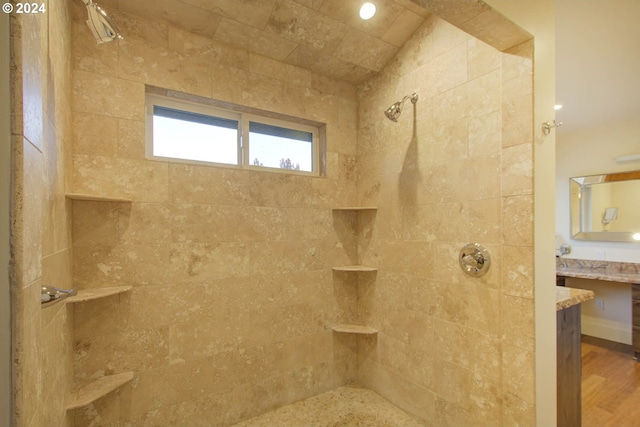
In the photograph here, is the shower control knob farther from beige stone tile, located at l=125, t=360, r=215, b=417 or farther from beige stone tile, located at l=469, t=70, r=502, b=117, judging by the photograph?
beige stone tile, located at l=125, t=360, r=215, b=417

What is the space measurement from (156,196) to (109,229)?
31 cm

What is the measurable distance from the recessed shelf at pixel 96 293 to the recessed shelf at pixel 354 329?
1.58 m

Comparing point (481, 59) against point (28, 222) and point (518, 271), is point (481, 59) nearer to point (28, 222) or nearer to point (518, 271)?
point (518, 271)

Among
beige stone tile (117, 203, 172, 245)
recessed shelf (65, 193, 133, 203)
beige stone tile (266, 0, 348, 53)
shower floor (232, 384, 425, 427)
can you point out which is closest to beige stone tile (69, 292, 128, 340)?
beige stone tile (117, 203, 172, 245)

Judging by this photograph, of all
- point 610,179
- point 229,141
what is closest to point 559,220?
point 610,179

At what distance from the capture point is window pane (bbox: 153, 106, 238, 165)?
190 cm

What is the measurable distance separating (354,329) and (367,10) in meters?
2.39

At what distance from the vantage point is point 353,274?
8.32 feet

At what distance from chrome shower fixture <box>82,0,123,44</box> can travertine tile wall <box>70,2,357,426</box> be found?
0.60 metres

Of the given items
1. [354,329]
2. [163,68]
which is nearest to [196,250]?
[163,68]

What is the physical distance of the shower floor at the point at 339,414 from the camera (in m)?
1.99

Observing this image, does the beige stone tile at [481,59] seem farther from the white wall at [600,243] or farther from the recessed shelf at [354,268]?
the white wall at [600,243]

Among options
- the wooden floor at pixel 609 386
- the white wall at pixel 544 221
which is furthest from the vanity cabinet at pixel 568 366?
the wooden floor at pixel 609 386

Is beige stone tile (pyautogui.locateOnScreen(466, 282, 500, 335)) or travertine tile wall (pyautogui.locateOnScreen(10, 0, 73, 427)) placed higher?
travertine tile wall (pyautogui.locateOnScreen(10, 0, 73, 427))
